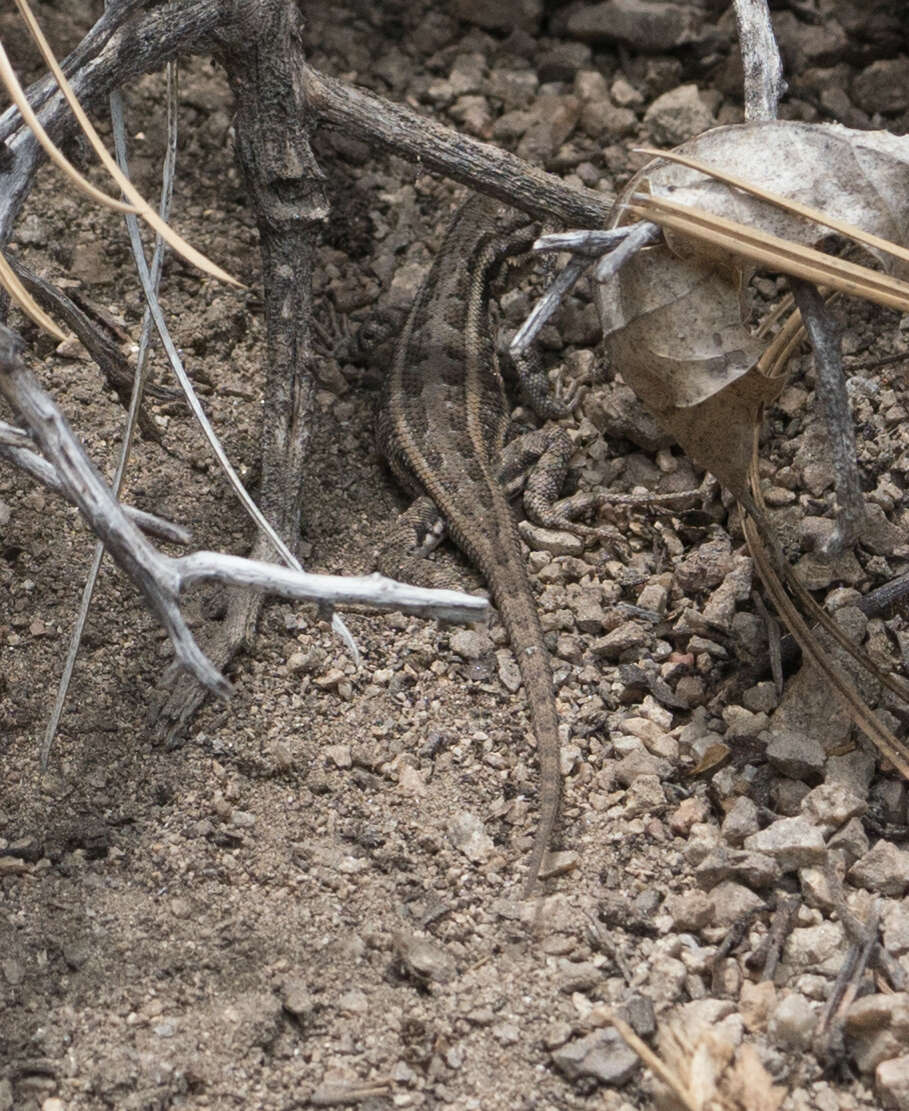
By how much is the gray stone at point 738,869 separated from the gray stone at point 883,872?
0.18 m

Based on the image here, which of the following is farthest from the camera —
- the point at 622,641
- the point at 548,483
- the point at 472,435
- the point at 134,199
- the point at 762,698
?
the point at 472,435

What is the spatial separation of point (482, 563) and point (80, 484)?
1.82 metres

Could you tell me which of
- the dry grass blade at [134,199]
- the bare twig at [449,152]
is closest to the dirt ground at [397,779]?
the bare twig at [449,152]

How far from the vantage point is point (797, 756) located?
322 cm

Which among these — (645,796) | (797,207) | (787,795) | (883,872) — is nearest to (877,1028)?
(883,872)

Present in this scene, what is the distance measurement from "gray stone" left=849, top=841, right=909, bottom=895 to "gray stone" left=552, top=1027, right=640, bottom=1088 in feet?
2.25

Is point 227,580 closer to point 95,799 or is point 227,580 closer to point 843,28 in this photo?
point 95,799

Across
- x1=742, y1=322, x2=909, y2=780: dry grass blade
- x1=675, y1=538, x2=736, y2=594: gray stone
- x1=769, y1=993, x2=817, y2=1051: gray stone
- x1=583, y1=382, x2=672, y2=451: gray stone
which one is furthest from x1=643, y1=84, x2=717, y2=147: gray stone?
x1=769, y1=993, x2=817, y2=1051: gray stone

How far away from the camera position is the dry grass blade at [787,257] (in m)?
2.72

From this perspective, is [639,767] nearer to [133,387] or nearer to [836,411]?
[836,411]

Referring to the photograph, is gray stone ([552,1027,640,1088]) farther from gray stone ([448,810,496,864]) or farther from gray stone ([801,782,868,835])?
gray stone ([801,782,868,835])

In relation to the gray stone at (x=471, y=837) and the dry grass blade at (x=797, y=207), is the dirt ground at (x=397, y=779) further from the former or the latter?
the dry grass blade at (x=797, y=207)

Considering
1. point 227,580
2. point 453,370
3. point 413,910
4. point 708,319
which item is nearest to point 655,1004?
point 413,910

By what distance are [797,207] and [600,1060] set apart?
5.78ft
